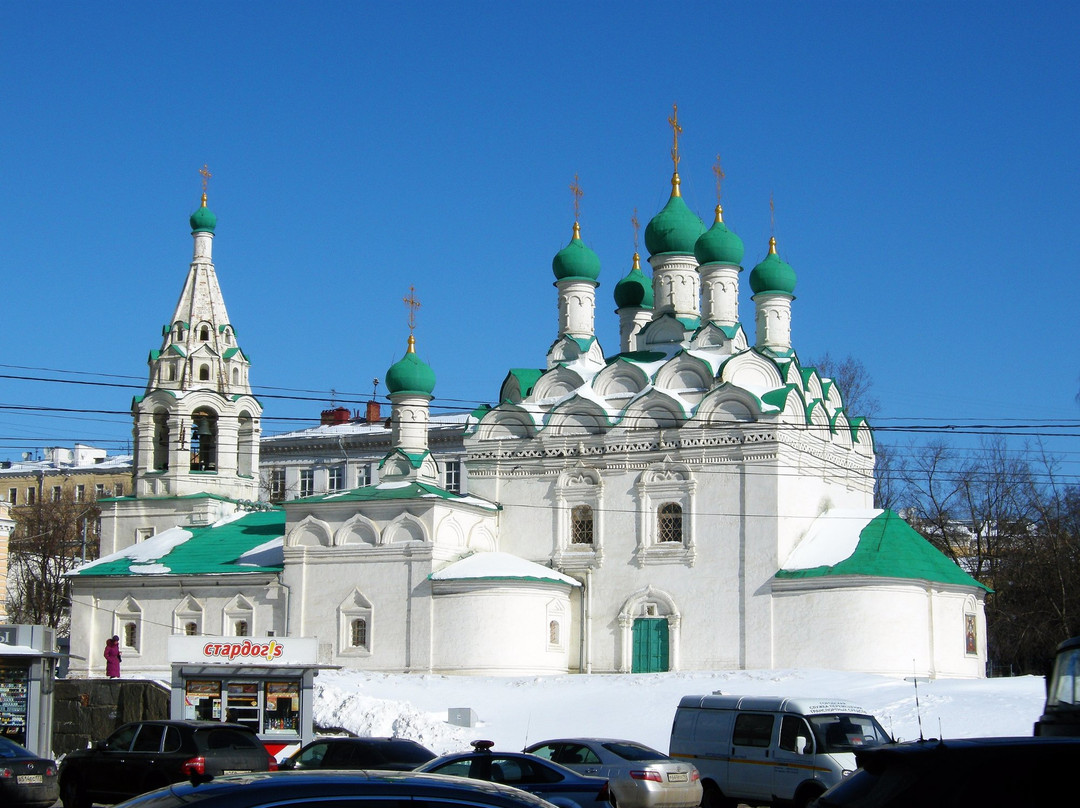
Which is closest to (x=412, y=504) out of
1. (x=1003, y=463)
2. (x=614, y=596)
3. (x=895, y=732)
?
(x=614, y=596)

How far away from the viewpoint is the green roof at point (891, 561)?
1027 inches

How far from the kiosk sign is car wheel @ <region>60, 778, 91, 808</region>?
2.69 meters

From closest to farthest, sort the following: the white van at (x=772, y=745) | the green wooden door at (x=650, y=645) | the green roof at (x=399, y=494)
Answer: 1. the white van at (x=772, y=745)
2. the green wooden door at (x=650, y=645)
3. the green roof at (x=399, y=494)

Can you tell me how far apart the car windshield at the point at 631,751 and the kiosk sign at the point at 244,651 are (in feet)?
16.0

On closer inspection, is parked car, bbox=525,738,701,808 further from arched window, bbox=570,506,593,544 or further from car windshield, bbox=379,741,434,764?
arched window, bbox=570,506,593,544

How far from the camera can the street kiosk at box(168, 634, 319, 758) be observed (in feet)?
53.6

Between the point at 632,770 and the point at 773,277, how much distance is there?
19.0 metres

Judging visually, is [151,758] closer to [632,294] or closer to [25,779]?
[25,779]

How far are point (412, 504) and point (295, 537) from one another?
2816mm

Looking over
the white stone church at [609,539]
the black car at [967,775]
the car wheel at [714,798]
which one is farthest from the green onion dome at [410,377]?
the black car at [967,775]

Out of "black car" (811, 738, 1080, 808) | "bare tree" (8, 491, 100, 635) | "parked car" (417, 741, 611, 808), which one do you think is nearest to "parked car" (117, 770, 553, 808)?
"black car" (811, 738, 1080, 808)

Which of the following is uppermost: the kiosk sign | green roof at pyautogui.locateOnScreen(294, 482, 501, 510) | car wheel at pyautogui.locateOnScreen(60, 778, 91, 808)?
green roof at pyautogui.locateOnScreen(294, 482, 501, 510)

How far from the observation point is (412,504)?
28453 mm

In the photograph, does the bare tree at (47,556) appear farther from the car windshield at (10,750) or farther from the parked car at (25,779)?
the parked car at (25,779)
